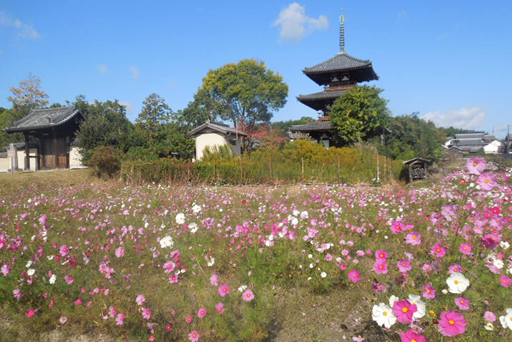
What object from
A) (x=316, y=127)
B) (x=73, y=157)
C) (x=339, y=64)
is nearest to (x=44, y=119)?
(x=73, y=157)

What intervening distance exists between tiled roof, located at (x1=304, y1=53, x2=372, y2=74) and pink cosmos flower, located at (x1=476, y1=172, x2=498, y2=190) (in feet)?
63.1

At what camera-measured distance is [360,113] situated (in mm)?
16703

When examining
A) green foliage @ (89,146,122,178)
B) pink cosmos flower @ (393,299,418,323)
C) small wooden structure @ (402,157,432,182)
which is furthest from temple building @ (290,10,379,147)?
pink cosmos flower @ (393,299,418,323)

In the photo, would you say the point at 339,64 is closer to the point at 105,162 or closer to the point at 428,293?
the point at 105,162

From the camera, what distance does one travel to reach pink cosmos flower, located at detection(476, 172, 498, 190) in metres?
1.58

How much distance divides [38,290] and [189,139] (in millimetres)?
21335

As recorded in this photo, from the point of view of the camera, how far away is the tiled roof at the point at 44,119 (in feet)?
58.9

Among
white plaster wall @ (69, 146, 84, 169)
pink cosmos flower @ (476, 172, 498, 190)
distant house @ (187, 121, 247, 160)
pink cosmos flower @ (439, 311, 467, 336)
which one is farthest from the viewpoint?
distant house @ (187, 121, 247, 160)

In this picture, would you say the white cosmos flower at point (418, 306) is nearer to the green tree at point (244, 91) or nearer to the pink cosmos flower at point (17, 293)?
the pink cosmos flower at point (17, 293)

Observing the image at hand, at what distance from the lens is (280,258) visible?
110 inches

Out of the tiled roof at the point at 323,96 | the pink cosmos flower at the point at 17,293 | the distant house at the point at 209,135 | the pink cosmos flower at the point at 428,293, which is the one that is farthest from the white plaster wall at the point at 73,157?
the pink cosmos flower at the point at 428,293

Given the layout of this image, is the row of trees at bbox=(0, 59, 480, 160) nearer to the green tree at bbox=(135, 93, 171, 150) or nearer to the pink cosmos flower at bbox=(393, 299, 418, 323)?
the green tree at bbox=(135, 93, 171, 150)

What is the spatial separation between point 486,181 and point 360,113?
16.1m

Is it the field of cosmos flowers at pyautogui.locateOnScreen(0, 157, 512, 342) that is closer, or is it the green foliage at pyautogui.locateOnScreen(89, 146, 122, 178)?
the field of cosmos flowers at pyautogui.locateOnScreen(0, 157, 512, 342)
